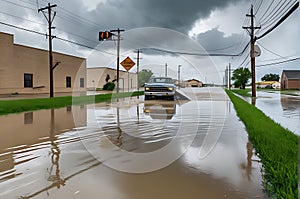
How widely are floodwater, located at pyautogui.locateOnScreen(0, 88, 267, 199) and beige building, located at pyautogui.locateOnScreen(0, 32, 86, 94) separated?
23.0 m

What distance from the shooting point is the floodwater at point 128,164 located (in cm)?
353

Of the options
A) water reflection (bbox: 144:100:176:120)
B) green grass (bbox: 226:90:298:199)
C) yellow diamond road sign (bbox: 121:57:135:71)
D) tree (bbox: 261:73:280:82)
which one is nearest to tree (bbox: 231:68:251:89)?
tree (bbox: 261:73:280:82)

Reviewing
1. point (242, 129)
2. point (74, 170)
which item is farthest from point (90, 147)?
point (242, 129)

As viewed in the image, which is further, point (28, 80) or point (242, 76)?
point (242, 76)

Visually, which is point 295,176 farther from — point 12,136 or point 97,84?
point 97,84

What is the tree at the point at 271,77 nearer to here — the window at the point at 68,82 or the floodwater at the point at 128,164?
the window at the point at 68,82

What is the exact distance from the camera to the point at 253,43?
27844 millimetres

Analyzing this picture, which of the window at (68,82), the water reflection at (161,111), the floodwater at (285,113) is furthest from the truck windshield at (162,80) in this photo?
the window at (68,82)

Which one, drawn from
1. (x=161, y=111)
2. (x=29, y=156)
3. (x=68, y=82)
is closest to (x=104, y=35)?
(x=68, y=82)

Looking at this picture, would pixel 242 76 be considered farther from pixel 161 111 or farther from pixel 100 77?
pixel 161 111

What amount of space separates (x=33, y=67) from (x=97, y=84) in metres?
30.9

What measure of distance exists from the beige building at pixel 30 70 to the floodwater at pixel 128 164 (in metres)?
23.0

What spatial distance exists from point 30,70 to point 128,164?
30.5m

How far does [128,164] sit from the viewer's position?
465cm
